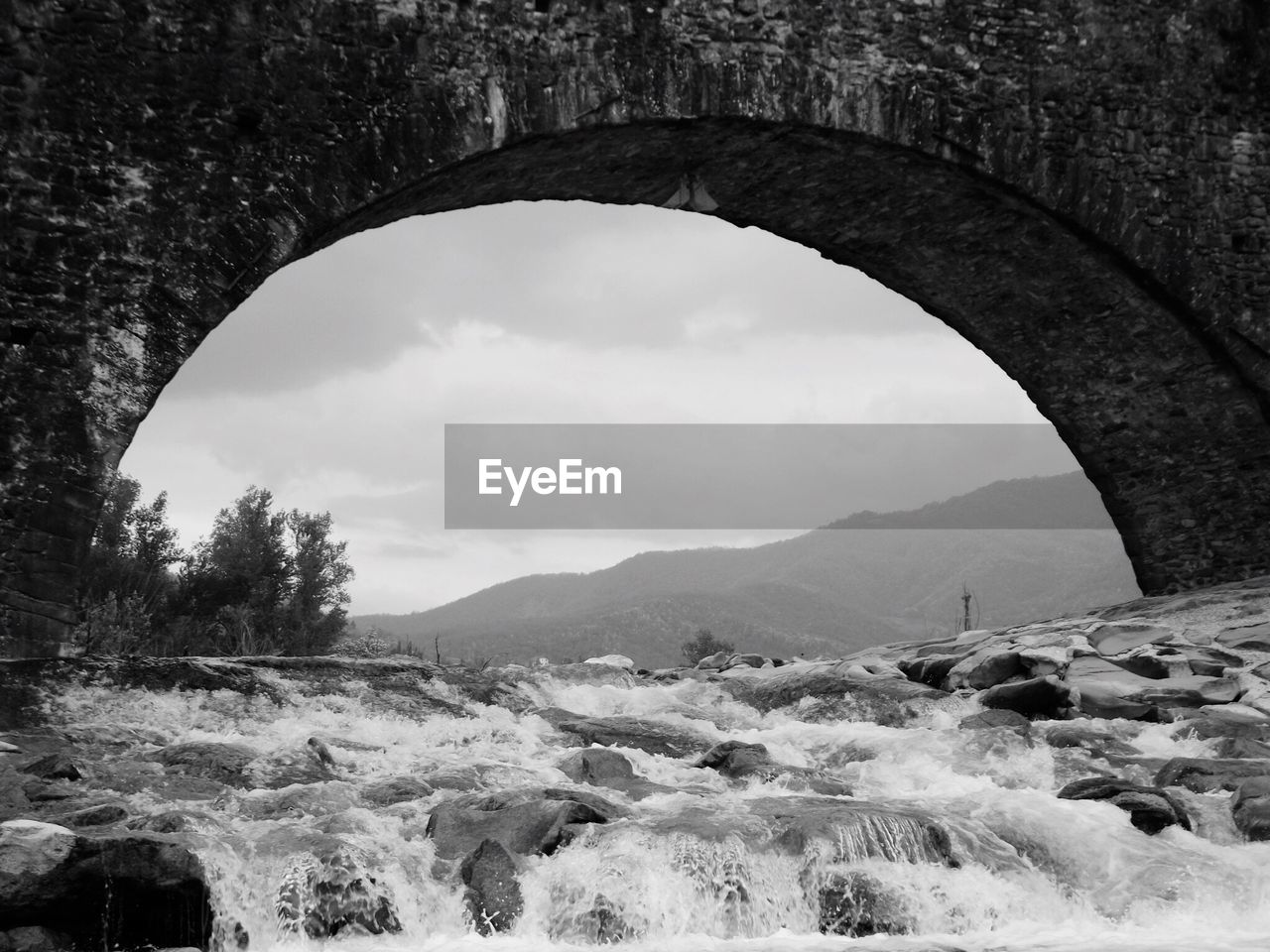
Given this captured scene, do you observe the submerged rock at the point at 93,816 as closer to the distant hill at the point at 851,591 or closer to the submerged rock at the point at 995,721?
the submerged rock at the point at 995,721

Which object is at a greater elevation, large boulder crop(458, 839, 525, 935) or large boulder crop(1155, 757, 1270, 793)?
large boulder crop(1155, 757, 1270, 793)

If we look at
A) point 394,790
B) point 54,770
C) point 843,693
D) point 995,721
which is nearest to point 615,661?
point 843,693

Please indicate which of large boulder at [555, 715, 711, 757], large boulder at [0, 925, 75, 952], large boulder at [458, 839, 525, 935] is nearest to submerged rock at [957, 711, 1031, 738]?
large boulder at [555, 715, 711, 757]

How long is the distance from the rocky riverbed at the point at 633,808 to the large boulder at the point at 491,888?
0.03ft

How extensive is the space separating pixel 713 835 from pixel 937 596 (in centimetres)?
6187

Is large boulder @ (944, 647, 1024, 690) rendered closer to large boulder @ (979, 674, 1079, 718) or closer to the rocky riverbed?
the rocky riverbed

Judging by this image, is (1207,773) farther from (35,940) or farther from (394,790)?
(35,940)

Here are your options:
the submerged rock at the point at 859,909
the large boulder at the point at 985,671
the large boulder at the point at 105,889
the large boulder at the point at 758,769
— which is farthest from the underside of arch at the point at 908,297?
the submerged rock at the point at 859,909

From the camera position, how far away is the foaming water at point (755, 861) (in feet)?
16.4

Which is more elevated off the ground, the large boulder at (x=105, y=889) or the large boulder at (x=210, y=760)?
the large boulder at (x=210, y=760)

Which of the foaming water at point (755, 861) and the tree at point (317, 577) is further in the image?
the tree at point (317, 577)

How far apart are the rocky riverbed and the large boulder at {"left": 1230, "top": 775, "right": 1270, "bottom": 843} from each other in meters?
0.02

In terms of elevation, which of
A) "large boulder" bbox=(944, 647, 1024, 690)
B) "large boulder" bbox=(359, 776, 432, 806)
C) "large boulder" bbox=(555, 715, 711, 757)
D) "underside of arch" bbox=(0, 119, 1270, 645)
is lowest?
"large boulder" bbox=(359, 776, 432, 806)

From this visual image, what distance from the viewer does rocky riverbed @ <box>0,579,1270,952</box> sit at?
4.96m
